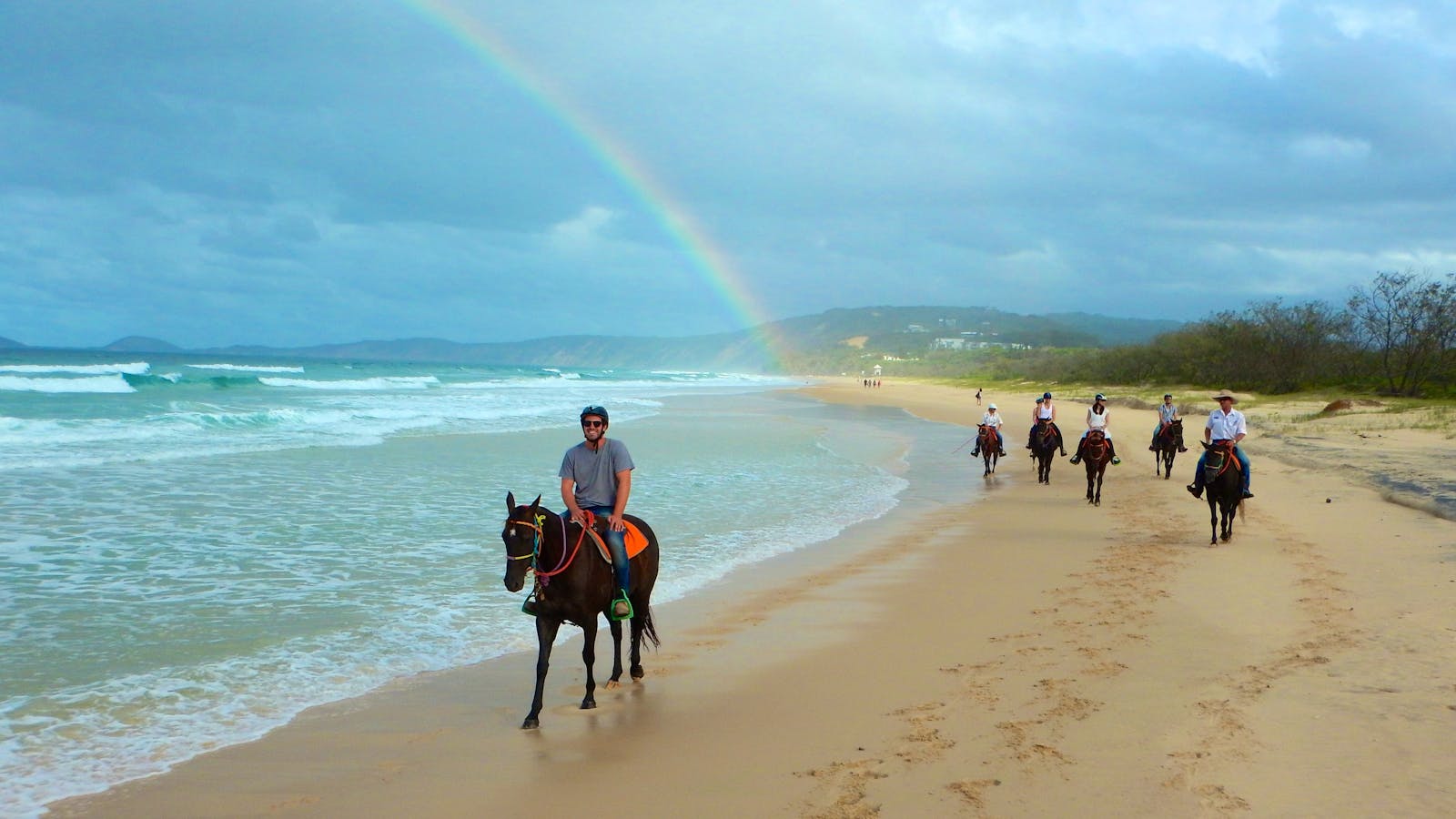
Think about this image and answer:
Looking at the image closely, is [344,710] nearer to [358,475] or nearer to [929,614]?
[929,614]

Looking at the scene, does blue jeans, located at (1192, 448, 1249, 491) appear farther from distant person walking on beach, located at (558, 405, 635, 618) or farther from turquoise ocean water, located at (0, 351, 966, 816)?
distant person walking on beach, located at (558, 405, 635, 618)

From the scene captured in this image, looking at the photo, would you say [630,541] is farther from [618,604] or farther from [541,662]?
[541,662]

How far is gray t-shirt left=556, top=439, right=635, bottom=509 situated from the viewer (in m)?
6.75

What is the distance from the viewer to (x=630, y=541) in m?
6.87

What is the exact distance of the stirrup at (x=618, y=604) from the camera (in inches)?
257

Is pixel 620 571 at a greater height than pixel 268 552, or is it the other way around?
pixel 620 571

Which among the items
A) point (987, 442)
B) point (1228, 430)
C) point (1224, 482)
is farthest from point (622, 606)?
point (987, 442)

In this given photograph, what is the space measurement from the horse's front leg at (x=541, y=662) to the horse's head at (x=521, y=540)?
0.44 meters

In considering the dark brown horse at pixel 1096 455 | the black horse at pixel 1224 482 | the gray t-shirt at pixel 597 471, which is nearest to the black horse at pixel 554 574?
the gray t-shirt at pixel 597 471

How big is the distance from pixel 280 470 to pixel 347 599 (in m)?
11.4

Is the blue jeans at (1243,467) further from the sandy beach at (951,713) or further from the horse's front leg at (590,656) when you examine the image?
the horse's front leg at (590,656)

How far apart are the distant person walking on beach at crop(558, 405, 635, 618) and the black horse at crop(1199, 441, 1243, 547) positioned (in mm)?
9607

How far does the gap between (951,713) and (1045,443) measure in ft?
51.2

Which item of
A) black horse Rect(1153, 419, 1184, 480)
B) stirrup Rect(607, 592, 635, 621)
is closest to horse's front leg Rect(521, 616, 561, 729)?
stirrup Rect(607, 592, 635, 621)
